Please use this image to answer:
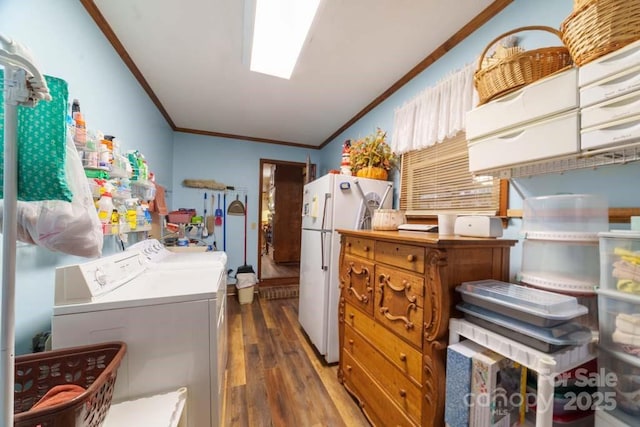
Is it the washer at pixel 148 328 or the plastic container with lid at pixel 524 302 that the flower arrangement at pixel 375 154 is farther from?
the washer at pixel 148 328

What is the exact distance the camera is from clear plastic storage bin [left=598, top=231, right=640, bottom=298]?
76 centimetres

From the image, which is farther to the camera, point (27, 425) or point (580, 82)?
point (580, 82)

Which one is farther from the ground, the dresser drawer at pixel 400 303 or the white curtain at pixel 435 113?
the white curtain at pixel 435 113

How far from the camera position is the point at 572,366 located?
805 millimetres

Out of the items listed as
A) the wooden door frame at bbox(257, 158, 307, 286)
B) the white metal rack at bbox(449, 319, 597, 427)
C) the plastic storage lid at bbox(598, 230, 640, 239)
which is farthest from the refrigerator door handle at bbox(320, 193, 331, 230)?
the wooden door frame at bbox(257, 158, 307, 286)

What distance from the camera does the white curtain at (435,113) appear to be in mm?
1604

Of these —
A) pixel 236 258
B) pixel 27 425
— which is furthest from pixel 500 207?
pixel 236 258

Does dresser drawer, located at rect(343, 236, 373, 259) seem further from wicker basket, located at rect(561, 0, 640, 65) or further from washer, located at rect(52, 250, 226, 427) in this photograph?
wicker basket, located at rect(561, 0, 640, 65)

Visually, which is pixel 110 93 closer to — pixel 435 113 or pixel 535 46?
pixel 435 113

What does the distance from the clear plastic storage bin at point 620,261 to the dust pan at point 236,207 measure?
12.8 ft

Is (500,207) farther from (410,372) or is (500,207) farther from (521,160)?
(410,372)

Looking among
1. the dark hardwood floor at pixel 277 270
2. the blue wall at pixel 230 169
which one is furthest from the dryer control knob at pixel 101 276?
the dark hardwood floor at pixel 277 270

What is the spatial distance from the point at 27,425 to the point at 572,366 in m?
1.58

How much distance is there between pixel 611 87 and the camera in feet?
2.47
